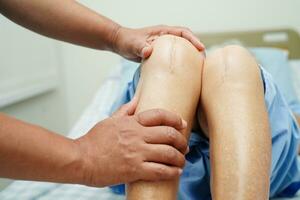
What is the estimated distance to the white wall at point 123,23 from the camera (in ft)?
5.98

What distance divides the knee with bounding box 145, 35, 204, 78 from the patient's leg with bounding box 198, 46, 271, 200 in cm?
3

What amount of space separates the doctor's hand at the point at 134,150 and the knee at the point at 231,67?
13cm

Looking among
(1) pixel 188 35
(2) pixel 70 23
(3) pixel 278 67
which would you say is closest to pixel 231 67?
(1) pixel 188 35

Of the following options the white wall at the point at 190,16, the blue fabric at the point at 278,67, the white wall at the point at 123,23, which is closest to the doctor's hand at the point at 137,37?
the blue fabric at the point at 278,67

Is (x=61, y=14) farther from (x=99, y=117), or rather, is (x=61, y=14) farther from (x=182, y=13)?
(x=182, y=13)

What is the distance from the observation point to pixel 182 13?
74.3 inches

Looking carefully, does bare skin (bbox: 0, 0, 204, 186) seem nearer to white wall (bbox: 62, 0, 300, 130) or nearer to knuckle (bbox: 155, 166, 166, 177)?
knuckle (bbox: 155, 166, 166, 177)

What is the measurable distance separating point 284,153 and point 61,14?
0.59 m

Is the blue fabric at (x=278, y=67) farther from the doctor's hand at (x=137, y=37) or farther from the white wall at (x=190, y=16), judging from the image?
the doctor's hand at (x=137, y=37)

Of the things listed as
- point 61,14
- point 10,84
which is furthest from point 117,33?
point 10,84

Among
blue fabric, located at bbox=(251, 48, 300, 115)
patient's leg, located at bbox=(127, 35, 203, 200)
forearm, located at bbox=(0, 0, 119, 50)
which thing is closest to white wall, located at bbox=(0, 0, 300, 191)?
blue fabric, located at bbox=(251, 48, 300, 115)

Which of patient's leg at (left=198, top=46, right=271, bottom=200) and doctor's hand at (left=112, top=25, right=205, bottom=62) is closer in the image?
patient's leg at (left=198, top=46, right=271, bottom=200)

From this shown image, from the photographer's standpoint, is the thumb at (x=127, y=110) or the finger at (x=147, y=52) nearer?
the thumb at (x=127, y=110)

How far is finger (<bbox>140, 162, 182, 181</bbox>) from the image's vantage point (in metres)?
0.49
